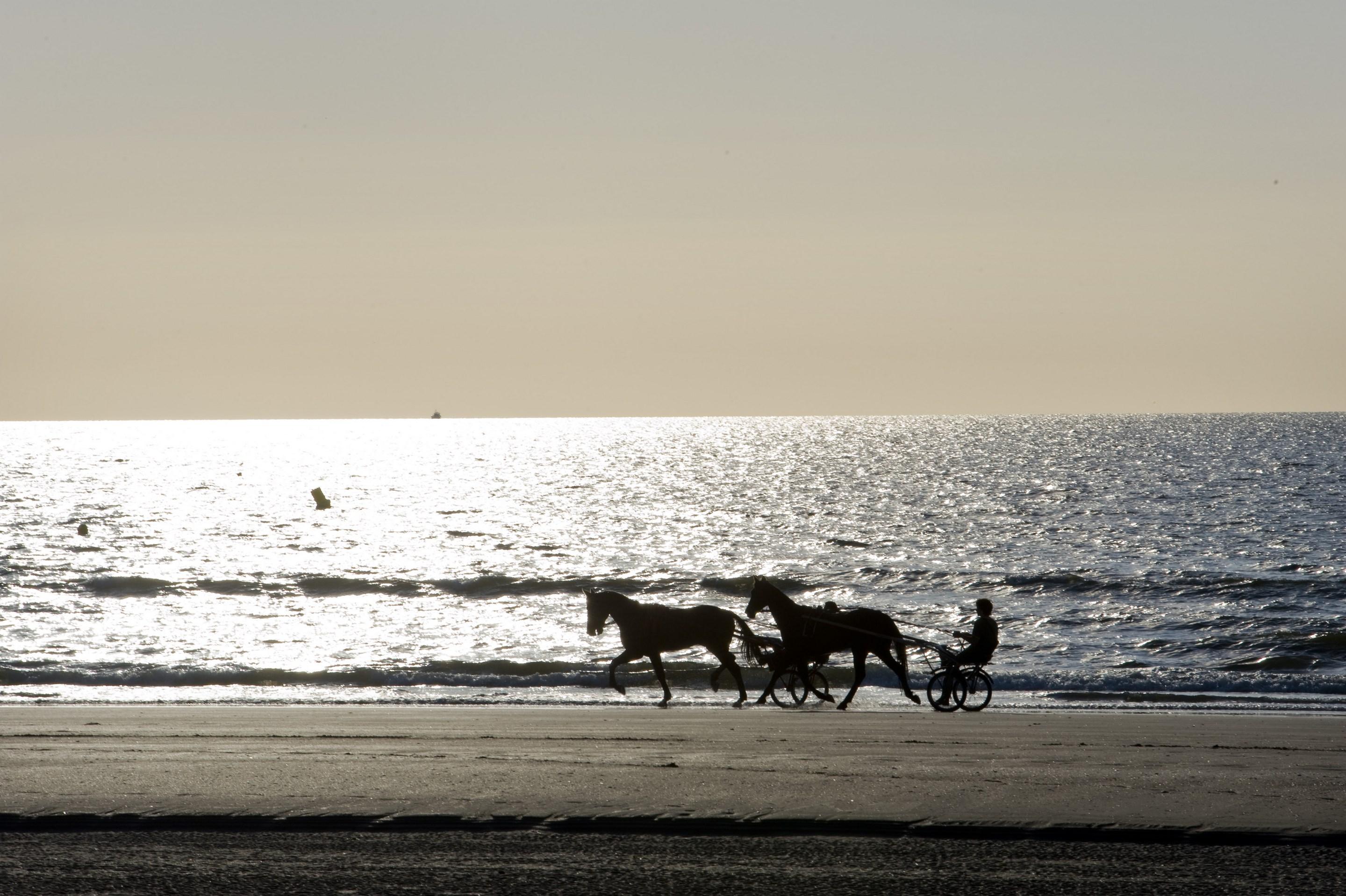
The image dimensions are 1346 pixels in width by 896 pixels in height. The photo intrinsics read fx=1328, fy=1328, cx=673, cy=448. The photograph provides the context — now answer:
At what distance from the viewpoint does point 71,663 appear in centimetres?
2830

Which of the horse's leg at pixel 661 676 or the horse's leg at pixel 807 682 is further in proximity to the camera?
the horse's leg at pixel 661 676

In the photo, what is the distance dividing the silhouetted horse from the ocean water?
2692mm

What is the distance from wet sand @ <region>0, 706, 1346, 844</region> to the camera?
900 cm

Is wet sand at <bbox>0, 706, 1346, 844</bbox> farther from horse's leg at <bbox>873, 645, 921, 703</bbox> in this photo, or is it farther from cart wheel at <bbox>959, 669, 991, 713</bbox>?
cart wheel at <bbox>959, 669, 991, 713</bbox>

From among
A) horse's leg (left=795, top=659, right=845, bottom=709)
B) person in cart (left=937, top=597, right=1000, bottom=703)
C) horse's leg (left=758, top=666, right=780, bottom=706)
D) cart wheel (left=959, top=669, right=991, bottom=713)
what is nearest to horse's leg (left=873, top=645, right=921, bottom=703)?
person in cart (left=937, top=597, right=1000, bottom=703)

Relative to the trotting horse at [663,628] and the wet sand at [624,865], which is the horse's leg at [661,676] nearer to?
the trotting horse at [663,628]

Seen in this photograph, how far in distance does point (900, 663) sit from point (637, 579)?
28.6 m

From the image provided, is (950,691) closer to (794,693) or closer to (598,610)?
(794,693)

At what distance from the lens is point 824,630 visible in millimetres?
19172

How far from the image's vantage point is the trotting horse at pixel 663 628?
19.3 meters

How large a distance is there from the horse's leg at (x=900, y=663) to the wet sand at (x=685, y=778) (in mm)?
3215

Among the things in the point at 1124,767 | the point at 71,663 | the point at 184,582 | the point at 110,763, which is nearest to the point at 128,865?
the point at 110,763

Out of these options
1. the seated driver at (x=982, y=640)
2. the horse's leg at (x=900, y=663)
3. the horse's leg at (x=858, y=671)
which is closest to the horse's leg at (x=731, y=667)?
the horse's leg at (x=858, y=671)

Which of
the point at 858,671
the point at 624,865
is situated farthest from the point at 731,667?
the point at 624,865
